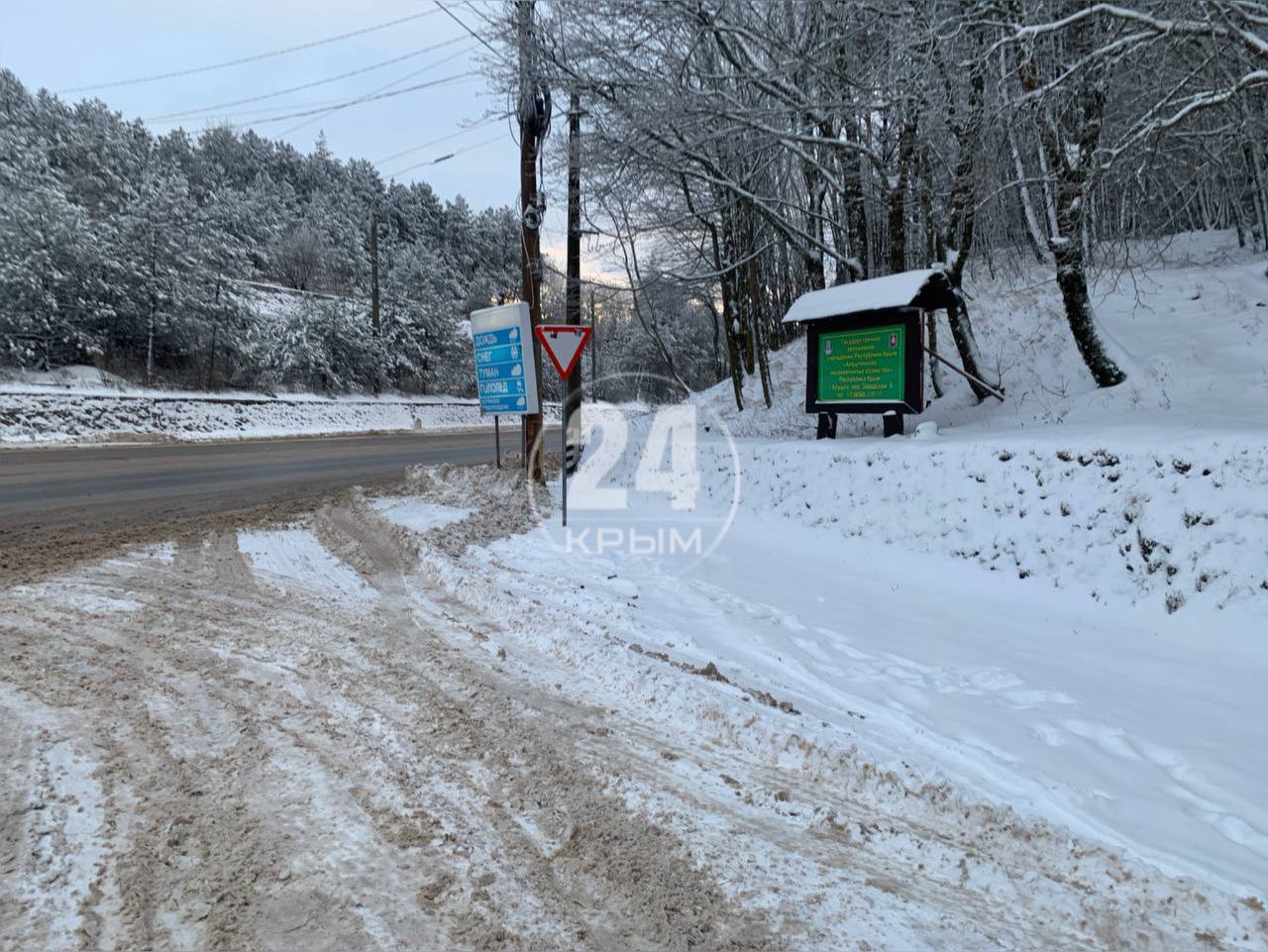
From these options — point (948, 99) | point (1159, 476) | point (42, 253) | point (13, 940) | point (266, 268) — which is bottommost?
point (13, 940)

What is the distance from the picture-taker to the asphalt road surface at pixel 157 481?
27.2 feet

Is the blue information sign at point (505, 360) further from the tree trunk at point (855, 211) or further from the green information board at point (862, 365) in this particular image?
the tree trunk at point (855, 211)

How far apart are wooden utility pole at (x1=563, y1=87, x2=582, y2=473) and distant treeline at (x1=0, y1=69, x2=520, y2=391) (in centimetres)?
114

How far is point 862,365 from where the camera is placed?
10273mm

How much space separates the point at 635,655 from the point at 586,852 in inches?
79.7

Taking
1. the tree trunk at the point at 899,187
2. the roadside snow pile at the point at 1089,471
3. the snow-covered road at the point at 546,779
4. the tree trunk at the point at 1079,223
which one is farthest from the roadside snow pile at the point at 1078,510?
the tree trunk at the point at 899,187

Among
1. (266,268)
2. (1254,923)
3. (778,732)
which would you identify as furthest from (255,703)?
(266,268)

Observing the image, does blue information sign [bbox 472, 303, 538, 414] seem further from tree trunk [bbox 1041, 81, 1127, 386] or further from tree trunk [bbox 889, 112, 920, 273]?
tree trunk [bbox 1041, 81, 1127, 386]

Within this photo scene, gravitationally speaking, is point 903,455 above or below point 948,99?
below

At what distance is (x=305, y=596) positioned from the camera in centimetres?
588

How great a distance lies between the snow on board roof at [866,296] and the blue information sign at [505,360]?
4258 millimetres

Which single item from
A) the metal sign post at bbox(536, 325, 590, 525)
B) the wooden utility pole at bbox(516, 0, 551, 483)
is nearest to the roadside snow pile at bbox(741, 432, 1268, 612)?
the metal sign post at bbox(536, 325, 590, 525)

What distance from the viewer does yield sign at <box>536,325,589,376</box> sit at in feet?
30.1

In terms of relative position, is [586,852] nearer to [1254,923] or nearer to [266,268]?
[1254,923]
